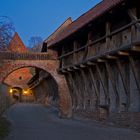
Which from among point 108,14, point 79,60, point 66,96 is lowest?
point 66,96

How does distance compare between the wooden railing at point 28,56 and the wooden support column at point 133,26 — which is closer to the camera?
the wooden support column at point 133,26

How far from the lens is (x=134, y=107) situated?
51.4 feet

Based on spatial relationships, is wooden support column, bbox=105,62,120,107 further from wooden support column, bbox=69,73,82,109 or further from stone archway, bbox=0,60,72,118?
stone archway, bbox=0,60,72,118

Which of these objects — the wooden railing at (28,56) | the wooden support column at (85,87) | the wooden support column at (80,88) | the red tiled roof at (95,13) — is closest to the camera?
the red tiled roof at (95,13)

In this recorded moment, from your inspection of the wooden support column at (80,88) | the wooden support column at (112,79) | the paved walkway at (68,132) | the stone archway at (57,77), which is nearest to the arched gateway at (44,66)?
the stone archway at (57,77)

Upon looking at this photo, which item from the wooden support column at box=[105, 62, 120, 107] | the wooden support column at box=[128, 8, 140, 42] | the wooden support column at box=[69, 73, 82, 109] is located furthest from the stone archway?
the wooden support column at box=[128, 8, 140, 42]

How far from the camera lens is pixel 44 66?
25.1 meters

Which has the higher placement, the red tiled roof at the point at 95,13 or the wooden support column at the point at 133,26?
the red tiled roof at the point at 95,13

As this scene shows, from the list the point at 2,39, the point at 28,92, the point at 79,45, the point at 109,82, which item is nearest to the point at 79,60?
the point at 79,45

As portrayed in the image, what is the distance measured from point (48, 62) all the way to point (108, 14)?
973 cm

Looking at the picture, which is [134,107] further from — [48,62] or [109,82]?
[48,62]

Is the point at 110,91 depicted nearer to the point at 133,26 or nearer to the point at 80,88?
the point at 80,88

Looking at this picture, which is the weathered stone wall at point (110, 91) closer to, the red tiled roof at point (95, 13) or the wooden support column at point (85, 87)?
the wooden support column at point (85, 87)

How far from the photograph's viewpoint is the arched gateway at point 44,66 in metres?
24.7
